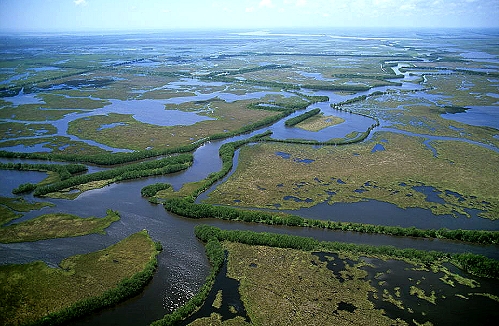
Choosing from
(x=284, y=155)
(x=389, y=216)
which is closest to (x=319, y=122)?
(x=284, y=155)

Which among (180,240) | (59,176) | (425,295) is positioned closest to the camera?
(425,295)

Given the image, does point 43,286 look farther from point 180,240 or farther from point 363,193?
point 363,193

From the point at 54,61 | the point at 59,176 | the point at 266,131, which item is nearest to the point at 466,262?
the point at 266,131

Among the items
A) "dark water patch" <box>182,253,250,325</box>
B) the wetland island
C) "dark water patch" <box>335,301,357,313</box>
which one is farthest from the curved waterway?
"dark water patch" <box>335,301,357,313</box>

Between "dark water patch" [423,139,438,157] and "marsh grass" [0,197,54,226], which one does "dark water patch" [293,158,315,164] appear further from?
"marsh grass" [0,197,54,226]

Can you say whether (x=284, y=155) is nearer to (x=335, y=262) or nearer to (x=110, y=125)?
(x=335, y=262)

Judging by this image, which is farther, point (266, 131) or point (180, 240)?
point (266, 131)
